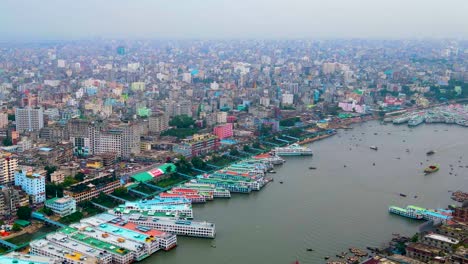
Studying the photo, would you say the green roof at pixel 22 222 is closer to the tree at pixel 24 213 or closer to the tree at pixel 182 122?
the tree at pixel 24 213

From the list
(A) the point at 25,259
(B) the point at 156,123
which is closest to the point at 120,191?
(A) the point at 25,259

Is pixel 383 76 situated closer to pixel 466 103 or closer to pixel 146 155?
pixel 466 103

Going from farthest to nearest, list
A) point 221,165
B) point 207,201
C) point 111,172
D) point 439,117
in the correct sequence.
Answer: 1. point 439,117
2. point 221,165
3. point 111,172
4. point 207,201

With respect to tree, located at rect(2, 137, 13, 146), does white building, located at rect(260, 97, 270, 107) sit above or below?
above

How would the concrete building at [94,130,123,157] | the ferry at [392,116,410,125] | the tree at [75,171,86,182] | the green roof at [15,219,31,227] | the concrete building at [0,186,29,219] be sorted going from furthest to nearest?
the ferry at [392,116,410,125], the concrete building at [94,130,123,157], the tree at [75,171,86,182], the concrete building at [0,186,29,219], the green roof at [15,219,31,227]

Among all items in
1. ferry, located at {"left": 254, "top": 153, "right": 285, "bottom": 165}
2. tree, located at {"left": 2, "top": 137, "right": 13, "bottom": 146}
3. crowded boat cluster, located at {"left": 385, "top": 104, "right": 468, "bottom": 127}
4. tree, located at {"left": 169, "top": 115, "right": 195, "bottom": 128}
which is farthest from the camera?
crowded boat cluster, located at {"left": 385, "top": 104, "right": 468, "bottom": 127}

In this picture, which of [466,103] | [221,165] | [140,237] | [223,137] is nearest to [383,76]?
[466,103]

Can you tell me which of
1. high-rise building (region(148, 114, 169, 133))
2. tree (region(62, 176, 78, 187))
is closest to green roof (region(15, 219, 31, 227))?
tree (region(62, 176, 78, 187))

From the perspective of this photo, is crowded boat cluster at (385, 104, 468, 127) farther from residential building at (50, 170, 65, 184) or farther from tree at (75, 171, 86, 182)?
residential building at (50, 170, 65, 184)
